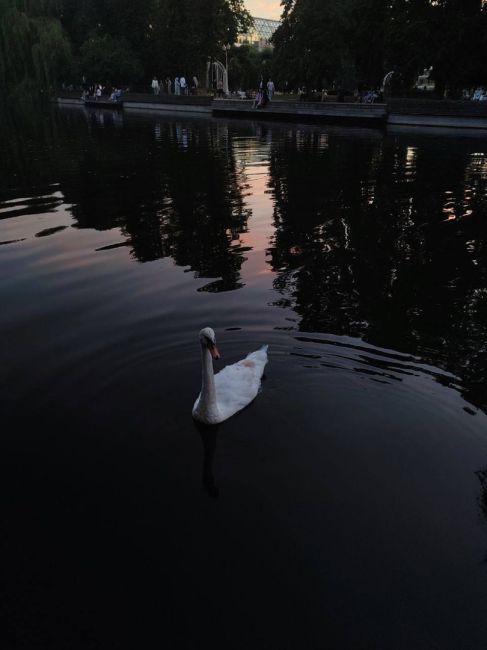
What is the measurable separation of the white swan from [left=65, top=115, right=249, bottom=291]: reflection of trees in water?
10.8ft

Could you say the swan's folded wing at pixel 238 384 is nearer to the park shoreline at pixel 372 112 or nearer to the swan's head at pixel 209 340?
the swan's head at pixel 209 340

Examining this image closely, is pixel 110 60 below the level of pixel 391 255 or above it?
above

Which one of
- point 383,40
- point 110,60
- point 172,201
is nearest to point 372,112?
point 383,40

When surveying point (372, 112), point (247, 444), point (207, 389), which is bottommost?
point (247, 444)

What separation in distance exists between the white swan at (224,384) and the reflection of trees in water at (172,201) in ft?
10.8

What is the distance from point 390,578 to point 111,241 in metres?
10.3

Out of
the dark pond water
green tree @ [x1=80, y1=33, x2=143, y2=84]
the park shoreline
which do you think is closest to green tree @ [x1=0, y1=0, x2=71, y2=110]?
the park shoreline

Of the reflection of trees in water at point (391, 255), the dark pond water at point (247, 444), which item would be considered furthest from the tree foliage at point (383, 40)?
the dark pond water at point (247, 444)

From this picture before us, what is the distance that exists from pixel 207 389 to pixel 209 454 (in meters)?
0.68

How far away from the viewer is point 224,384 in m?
6.39

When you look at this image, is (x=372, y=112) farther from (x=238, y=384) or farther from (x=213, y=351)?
(x=213, y=351)

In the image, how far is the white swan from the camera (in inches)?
223

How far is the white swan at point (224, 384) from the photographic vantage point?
5652mm

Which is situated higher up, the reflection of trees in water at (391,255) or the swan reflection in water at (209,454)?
the swan reflection in water at (209,454)
